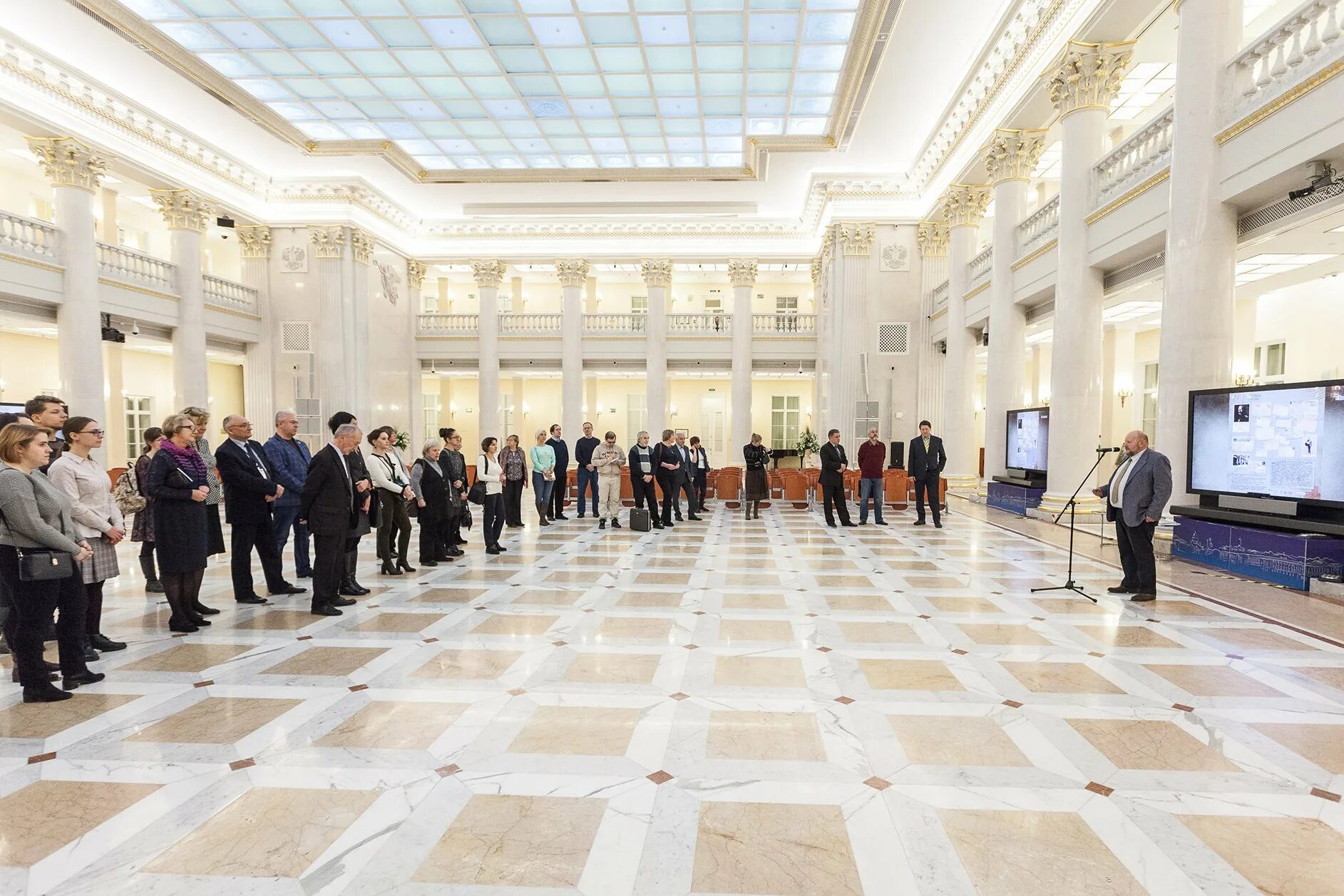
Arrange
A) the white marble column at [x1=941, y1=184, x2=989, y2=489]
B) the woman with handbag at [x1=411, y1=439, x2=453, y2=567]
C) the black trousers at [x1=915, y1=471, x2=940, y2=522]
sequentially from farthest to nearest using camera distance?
the white marble column at [x1=941, y1=184, x2=989, y2=489] < the black trousers at [x1=915, y1=471, x2=940, y2=522] < the woman with handbag at [x1=411, y1=439, x2=453, y2=567]

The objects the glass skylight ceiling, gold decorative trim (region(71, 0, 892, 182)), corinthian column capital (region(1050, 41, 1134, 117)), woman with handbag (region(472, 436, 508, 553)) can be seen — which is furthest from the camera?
gold decorative trim (region(71, 0, 892, 182))

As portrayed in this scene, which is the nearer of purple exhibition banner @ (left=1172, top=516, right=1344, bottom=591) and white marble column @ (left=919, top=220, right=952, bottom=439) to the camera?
purple exhibition banner @ (left=1172, top=516, right=1344, bottom=591)

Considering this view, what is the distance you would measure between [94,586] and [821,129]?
13979 millimetres

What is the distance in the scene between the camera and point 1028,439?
36.8 ft

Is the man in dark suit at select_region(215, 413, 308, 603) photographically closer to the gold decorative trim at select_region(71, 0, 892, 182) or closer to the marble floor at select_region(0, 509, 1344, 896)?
the marble floor at select_region(0, 509, 1344, 896)

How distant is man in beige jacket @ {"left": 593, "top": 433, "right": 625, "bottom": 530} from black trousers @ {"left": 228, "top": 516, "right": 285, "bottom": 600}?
16.2ft

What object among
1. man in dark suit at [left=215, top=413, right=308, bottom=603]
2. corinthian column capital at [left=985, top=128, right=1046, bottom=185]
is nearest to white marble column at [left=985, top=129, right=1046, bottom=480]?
corinthian column capital at [left=985, top=128, right=1046, bottom=185]

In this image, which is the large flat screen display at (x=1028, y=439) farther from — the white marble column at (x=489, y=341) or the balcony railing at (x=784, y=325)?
the white marble column at (x=489, y=341)

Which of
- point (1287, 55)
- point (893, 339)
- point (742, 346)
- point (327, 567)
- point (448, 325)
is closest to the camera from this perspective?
point (327, 567)

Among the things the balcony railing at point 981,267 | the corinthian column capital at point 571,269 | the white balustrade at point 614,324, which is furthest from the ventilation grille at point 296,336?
the balcony railing at point 981,267

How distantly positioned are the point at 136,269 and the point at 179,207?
177 centimetres

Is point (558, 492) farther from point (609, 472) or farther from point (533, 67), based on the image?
point (533, 67)

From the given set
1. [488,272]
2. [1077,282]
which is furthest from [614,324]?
[1077,282]

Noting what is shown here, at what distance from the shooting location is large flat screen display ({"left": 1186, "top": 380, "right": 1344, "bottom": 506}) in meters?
5.65
